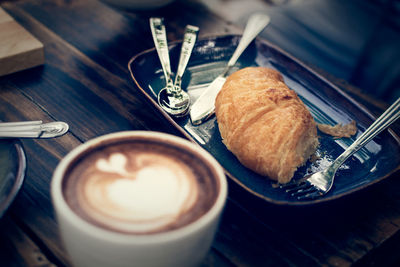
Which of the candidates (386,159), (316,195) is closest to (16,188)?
(316,195)

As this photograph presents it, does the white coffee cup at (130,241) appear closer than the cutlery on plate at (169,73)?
Yes

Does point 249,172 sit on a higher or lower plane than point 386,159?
lower

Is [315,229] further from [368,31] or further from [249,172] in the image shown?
[368,31]

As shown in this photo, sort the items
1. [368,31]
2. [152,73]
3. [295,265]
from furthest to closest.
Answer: [368,31] < [152,73] < [295,265]

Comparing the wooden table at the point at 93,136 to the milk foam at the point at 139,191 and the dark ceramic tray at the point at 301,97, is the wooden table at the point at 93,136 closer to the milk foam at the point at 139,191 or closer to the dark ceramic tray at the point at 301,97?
the dark ceramic tray at the point at 301,97

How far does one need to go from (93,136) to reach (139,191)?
1.28ft

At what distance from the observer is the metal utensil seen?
0.73 meters

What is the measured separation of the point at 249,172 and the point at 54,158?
48 centimetres

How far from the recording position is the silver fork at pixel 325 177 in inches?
31.6

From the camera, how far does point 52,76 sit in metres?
1.08

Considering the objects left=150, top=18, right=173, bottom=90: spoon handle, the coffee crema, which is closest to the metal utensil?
the coffee crema

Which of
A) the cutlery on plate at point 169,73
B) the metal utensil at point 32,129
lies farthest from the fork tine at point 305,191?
the metal utensil at point 32,129

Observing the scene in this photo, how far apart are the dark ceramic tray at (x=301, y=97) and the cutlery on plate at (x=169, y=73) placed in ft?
0.09

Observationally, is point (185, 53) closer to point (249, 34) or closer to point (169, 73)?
point (169, 73)
